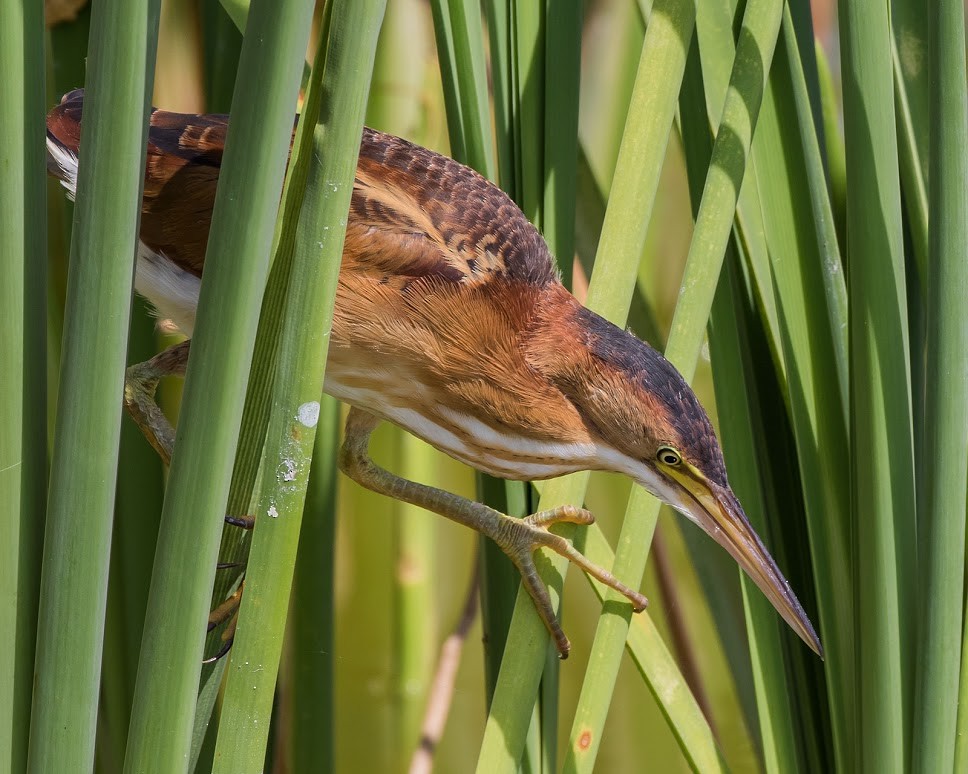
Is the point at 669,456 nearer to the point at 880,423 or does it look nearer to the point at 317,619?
the point at 880,423

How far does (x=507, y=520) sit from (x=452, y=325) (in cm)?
21

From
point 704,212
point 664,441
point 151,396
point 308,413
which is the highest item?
point 704,212

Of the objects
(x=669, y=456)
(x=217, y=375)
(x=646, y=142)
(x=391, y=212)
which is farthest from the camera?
(x=391, y=212)

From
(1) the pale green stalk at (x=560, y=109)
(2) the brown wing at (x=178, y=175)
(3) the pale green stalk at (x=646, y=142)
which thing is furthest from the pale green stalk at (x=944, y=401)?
(2) the brown wing at (x=178, y=175)

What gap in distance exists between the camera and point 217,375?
534 millimetres

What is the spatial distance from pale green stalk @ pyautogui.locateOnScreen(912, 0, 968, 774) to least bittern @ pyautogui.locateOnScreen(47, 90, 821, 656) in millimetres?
268

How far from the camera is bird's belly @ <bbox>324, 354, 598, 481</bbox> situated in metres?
1.06

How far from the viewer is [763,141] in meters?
1.04

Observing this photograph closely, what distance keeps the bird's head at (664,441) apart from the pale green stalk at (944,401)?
0.11 m

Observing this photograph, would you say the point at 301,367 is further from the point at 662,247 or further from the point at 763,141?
the point at 662,247

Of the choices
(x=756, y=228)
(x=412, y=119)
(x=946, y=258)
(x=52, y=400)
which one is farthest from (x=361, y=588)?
(x=946, y=258)

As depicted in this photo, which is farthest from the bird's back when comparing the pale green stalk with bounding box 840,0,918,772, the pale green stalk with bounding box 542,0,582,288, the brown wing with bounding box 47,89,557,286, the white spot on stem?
the white spot on stem

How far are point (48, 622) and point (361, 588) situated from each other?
113cm

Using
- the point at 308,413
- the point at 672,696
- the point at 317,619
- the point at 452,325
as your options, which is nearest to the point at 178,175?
the point at 452,325
